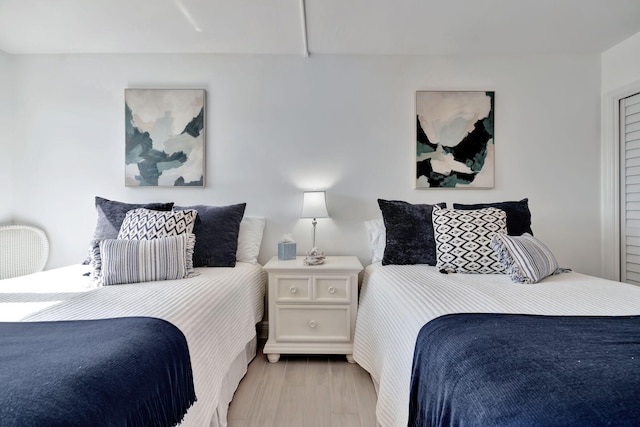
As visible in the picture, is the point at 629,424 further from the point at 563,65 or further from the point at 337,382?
the point at 563,65

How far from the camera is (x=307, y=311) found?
6.94 ft

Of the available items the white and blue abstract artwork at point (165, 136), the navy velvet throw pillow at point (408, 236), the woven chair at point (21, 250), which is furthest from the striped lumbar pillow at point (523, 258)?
the woven chair at point (21, 250)

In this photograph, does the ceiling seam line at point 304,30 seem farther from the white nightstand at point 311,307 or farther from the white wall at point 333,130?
the white nightstand at point 311,307

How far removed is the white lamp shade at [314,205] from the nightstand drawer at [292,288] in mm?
503

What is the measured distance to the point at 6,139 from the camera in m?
2.56

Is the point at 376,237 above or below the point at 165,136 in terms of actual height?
below

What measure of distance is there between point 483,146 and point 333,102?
50.8 inches

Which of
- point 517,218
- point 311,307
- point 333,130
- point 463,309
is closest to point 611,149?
point 517,218

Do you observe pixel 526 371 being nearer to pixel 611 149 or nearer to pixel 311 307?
pixel 311 307

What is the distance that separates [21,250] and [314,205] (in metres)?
2.40

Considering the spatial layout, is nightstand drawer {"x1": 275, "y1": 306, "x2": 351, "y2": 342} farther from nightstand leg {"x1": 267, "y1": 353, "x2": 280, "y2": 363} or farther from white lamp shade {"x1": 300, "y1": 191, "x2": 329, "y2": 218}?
white lamp shade {"x1": 300, "y1": 191, "x2": 329, "y2": 218}

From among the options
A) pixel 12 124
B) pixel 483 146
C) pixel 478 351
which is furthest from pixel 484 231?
pixel 12 124

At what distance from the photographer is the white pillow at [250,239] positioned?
7.71 ft

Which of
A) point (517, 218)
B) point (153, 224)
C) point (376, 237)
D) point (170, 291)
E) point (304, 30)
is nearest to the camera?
point (170, 291)
